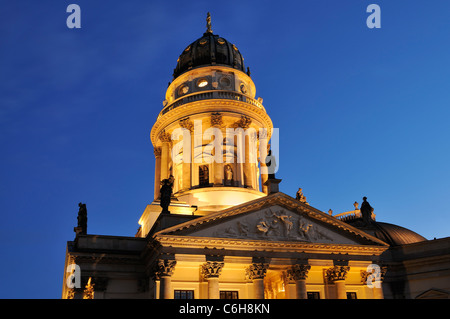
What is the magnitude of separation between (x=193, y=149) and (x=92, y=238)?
1631 centimetres

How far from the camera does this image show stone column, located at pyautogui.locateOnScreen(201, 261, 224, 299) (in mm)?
33469

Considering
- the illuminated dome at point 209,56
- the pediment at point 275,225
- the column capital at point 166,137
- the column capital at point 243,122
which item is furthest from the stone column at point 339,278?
the illuminated dome at point 209,56

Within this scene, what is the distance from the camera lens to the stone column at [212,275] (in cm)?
3347

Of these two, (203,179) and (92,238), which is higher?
(203,179)

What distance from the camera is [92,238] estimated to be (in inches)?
1505

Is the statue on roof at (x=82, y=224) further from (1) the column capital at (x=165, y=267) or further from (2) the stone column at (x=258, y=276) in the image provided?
(2) the stone column at (x=258, y=276)

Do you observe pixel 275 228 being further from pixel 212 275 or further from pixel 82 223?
pixel 82 223

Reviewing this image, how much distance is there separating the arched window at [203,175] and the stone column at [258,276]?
54.0ft

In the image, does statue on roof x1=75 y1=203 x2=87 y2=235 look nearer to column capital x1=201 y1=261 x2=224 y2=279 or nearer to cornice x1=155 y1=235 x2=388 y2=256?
cornice x1=155 y1=235 x2=388 y2=256
